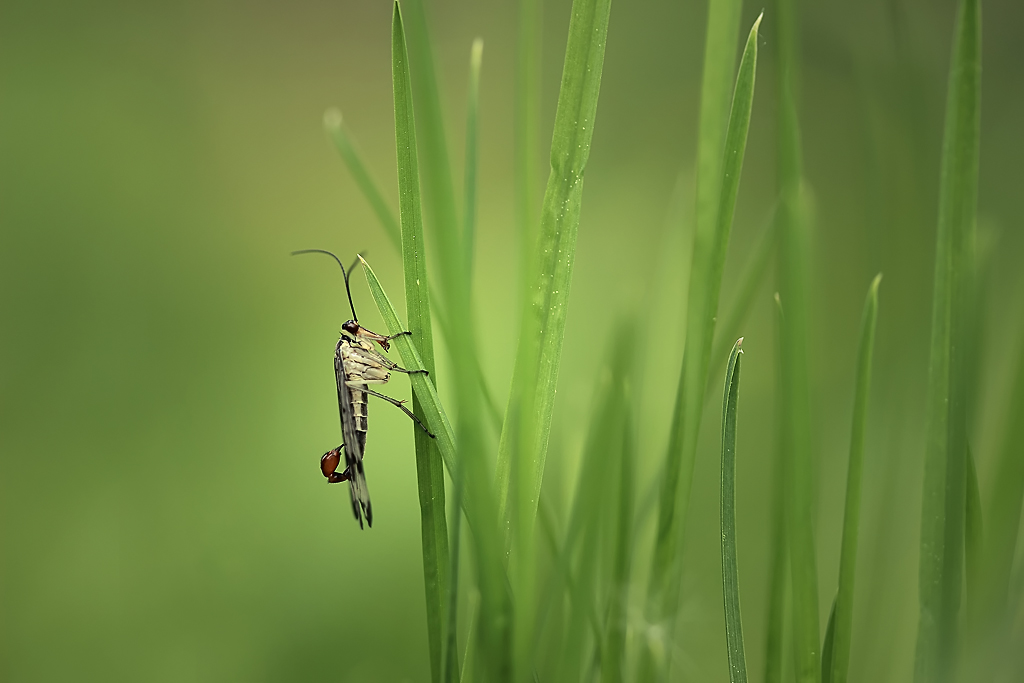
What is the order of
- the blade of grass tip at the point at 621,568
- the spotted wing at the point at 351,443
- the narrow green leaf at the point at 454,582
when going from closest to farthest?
1. the narrow green leaf at the point at 454,582
2. the blade of grass tip at the point at 621,568
3. the spotted wing at the point at 351,443

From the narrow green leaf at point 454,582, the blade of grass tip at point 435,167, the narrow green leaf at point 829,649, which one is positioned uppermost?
the blade of grass tip at point 435,167

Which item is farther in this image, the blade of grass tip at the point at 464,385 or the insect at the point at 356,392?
the insect at the point at 356,392

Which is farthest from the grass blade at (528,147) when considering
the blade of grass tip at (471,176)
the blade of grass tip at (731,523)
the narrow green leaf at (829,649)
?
the narrow green leaf at (829,649)

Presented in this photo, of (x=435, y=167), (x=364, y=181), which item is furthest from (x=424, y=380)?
(x=364, y=181)

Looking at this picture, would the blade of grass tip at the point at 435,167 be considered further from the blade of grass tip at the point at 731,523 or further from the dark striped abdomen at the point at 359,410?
the dark striped abdomen at the point at 359,410

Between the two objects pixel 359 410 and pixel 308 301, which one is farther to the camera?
pixel 308 301

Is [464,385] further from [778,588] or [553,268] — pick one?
[778,588]

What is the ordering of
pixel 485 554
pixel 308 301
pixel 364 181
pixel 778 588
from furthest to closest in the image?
1. pixel 308 301
2. pixel 364 181
3. pixel 778 588
4. pixel 485 554
